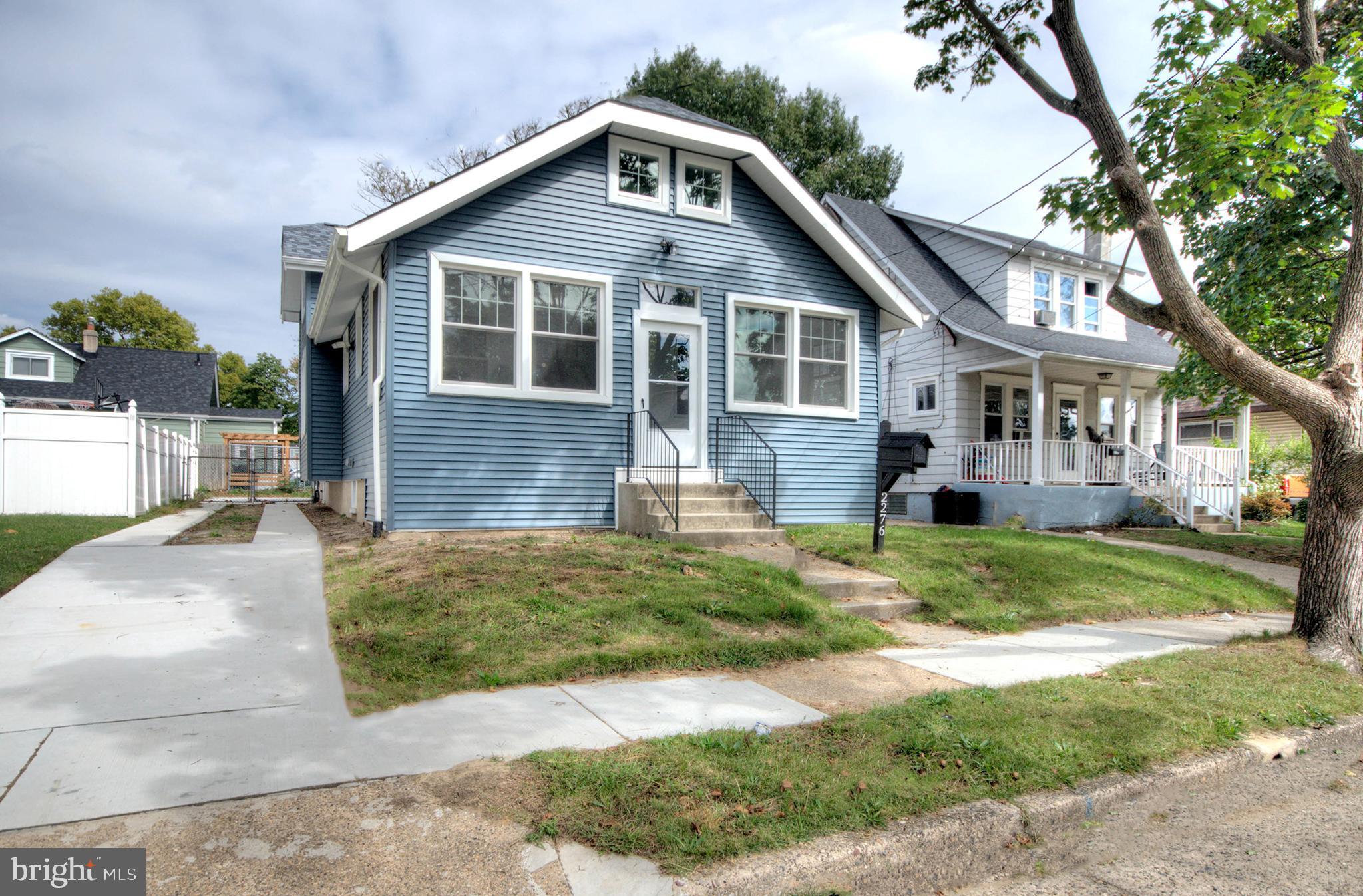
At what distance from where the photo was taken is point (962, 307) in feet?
56.3

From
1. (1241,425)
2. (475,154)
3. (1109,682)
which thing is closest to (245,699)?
(1109,682)

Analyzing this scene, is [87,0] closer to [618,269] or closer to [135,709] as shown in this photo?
[618,269]

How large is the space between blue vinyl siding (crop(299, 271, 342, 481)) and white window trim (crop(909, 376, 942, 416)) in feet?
40.9

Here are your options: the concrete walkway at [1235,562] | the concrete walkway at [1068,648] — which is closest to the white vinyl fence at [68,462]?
the concrete walkway at [1068,648]

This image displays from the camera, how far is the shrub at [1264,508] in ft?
61.6

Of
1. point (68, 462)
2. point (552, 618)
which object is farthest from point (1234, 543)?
point (68, 462)

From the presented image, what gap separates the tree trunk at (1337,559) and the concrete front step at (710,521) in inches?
209

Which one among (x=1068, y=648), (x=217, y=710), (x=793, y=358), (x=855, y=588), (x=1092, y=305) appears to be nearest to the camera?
(x=217, y=710)

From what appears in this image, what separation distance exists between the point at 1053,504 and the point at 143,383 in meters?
33.8

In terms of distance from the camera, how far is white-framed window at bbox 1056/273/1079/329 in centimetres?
1772

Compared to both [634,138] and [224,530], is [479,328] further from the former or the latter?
[224,530]

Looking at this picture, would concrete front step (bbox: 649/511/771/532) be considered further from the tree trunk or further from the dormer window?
the tree trunk

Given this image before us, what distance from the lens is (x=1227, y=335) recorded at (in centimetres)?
617

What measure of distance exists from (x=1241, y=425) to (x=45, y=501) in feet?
81.1
